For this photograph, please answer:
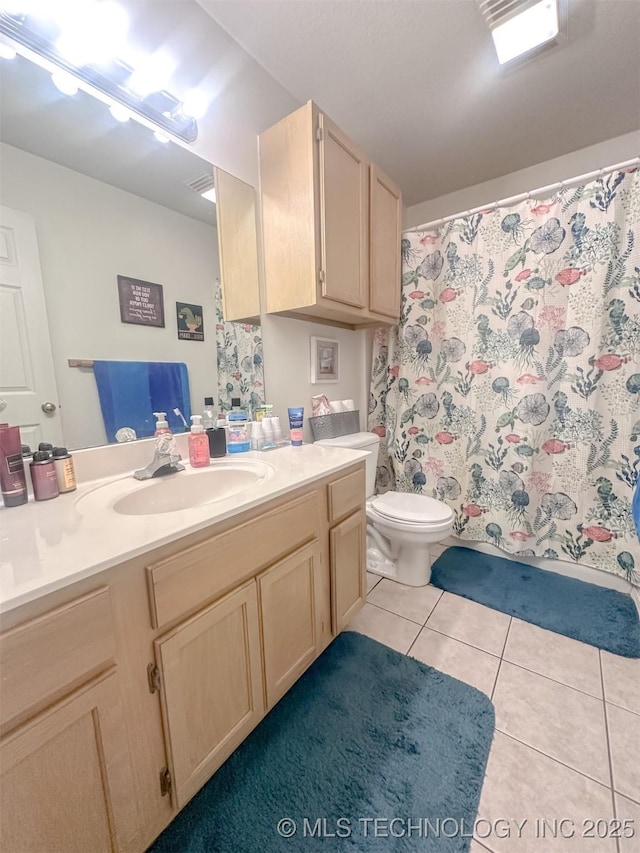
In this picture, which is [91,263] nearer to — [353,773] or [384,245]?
[384,245]

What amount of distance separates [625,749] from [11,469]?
1932 millimetres

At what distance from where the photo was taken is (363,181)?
163 centimetres

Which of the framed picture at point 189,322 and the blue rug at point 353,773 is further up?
the framed picture at point 189,322

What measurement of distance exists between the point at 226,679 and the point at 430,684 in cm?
81

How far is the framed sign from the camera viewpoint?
1.11 meters

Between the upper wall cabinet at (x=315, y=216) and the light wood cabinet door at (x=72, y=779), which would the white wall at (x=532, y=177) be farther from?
the light wood cabinet door at (x=72, y=779)

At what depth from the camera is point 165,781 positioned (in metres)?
0.77

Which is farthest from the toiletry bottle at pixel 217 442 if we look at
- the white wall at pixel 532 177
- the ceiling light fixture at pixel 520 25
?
the white wall at pixel 532 177

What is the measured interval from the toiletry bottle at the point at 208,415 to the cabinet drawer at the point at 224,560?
549 millimetres

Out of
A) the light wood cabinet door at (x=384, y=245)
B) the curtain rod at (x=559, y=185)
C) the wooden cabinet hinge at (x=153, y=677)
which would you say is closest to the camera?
the wooden cabinet hinge at (x=153, y=677)

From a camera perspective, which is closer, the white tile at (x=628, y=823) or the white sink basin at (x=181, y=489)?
the white tile at (x=628, y=823)

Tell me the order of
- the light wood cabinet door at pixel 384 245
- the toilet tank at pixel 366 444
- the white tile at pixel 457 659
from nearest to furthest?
Answer: the white tile at pixel 457 659 → the light wood cabinet door at pixel 384 245 → the toilet tank at pixel 366 444

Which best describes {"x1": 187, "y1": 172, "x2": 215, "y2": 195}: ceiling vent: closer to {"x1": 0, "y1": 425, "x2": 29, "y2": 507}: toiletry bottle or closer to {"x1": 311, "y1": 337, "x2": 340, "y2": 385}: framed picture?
{"x1": 311, "y1": 337, "x2": 340, "y2": 385}: framed picture

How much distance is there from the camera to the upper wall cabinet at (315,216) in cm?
139
